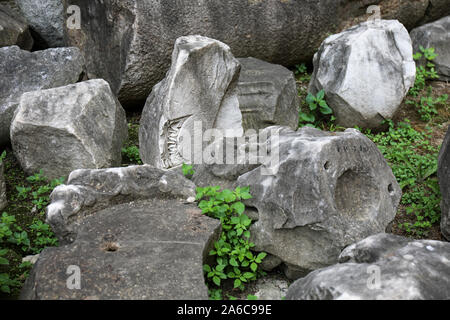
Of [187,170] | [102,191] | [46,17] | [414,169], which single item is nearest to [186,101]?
[187,170]

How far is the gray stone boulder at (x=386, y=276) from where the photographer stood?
2.14 meters

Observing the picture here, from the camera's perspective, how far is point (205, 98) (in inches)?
159

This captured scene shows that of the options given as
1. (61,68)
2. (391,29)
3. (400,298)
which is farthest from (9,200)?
(391,29)

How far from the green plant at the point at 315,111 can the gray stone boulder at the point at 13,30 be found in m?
2.82

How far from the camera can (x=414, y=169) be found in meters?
4.32

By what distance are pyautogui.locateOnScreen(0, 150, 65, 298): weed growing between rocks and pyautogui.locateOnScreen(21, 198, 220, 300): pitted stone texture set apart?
52 centimetres

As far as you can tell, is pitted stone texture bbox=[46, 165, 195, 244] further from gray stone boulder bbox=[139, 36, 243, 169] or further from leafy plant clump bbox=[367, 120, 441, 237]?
leafy plant clump bbox=[367, 120, 441, 237]

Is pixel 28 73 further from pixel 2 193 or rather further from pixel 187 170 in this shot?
pixel 187 170

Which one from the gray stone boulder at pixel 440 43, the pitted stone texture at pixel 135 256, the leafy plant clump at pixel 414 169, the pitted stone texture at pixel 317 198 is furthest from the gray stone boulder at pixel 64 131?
the gray stone boulder at pixel 440 43

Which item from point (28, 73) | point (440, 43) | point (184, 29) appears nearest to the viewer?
point (28, 73)

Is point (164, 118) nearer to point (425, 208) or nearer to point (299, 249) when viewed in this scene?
point (299, 249)

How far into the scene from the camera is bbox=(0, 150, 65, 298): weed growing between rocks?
10.4ft

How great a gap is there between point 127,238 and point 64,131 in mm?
1302

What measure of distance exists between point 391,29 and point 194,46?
204 centimetres
